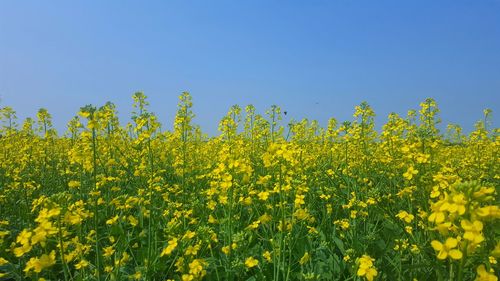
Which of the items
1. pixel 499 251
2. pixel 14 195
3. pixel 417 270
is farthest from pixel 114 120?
pixel 499 251

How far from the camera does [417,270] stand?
301cm

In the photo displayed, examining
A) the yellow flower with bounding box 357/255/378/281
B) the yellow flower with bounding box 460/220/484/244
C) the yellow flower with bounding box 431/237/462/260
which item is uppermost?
the yellow flower with bounding box 460/220/484/244

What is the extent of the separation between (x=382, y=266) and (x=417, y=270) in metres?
0.31

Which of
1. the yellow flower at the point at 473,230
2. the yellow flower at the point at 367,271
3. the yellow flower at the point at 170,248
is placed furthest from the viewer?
the yellow flower at the point at 170,248

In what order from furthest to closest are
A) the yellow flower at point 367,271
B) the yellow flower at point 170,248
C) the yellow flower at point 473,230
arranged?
the yellow flower at point 170,248
the yellow flower at point 367,271
the yellow flower at point 473,230

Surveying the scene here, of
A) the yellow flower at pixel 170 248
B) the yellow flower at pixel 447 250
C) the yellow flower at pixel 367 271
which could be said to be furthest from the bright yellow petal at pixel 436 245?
the yellow flower at pixel 170 248

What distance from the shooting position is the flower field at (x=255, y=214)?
225cm

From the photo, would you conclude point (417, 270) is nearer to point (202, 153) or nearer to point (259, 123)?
point (259, 123)

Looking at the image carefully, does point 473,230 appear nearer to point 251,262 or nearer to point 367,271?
point 367,271

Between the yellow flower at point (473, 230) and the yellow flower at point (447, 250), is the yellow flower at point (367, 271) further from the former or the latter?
the yellow flower at point (473, 230)

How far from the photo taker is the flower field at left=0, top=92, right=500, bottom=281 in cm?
225

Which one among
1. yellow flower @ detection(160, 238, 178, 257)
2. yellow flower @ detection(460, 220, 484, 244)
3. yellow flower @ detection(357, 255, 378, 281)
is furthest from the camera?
yellow flower @ detection(160, 238, 178, 257)

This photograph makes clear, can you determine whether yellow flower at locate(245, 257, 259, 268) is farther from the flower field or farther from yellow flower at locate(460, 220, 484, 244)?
yellow flower at locate(460, 220, 484, 244)

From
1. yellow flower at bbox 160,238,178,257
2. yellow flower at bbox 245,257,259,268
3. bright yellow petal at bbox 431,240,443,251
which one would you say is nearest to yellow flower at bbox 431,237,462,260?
bright yellow petal at bbox 431,240,443,251
